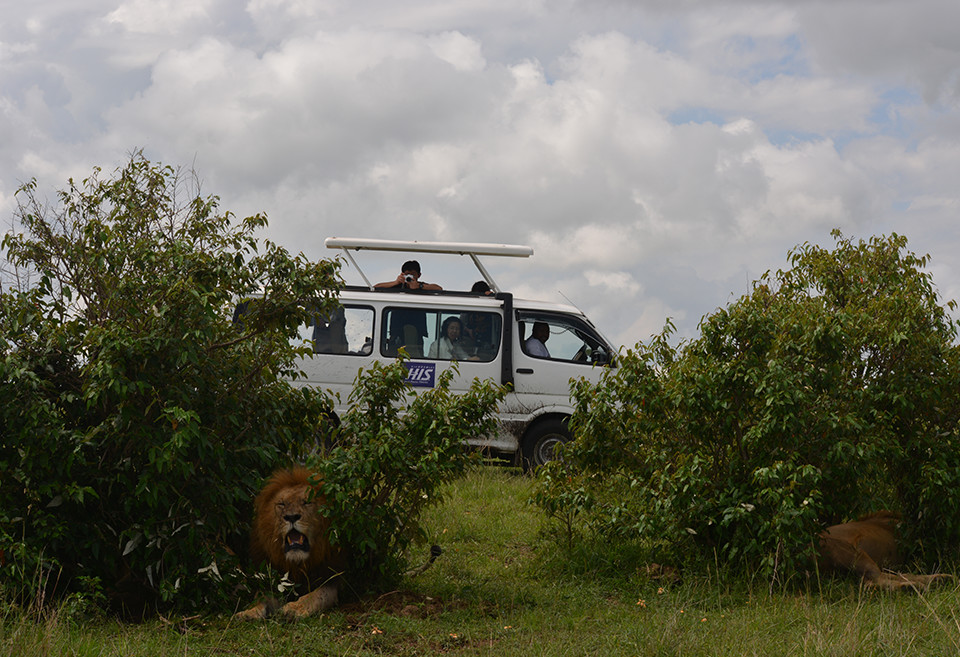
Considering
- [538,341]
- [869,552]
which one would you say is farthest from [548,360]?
[869,552]

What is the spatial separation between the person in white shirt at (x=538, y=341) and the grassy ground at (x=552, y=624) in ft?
14.6

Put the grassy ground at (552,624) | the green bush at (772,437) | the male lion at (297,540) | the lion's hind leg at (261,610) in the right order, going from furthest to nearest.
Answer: the green bush at (772,437) → the male lion at (297,540) → the lion's hind leg at (261,610) → the grassy ground at (552,624)

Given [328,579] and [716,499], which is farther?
[716,499]

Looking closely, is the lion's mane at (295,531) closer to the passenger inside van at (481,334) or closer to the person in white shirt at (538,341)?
the passenger inside van at (481,334)

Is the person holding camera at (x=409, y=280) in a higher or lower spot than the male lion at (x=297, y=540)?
higher

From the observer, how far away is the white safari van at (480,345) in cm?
1042

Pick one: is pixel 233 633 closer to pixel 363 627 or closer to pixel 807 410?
pixel 363 627

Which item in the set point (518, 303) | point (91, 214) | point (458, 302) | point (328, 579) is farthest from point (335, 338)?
point (328, 579)

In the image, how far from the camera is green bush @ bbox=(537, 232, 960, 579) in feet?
18.5

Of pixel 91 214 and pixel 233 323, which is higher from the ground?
pixel 91 214

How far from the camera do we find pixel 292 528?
516cm

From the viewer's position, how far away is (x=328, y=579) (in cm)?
527

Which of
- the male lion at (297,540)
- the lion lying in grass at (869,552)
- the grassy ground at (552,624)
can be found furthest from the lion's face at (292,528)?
the lion lying in grass at (869,552)

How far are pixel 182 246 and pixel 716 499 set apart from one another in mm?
3536
